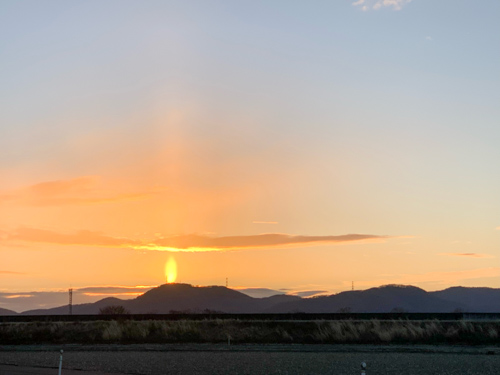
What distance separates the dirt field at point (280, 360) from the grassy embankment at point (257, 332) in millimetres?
4312

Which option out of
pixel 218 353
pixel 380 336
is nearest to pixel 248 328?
pixel 380 336

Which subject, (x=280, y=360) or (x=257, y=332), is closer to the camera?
(x=280, y=360)

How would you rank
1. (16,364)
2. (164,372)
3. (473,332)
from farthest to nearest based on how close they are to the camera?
(473,332) < (16,364) < (164,372)

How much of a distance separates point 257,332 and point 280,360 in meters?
18.9

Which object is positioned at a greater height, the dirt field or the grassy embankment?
the grassy embankment

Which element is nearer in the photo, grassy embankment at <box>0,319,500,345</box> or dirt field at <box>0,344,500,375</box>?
dirt field at <box>0,344,500,375</box>

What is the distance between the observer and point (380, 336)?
48.4 meters

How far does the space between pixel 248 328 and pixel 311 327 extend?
204 inches

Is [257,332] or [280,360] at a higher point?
[257,332]

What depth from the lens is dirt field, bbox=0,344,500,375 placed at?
29.0 metres

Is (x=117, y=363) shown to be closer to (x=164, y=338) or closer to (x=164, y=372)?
(x=164, y=372)

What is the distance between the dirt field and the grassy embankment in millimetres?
4312

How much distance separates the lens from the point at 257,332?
2083 inches

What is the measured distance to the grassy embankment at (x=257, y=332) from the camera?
158 ft
